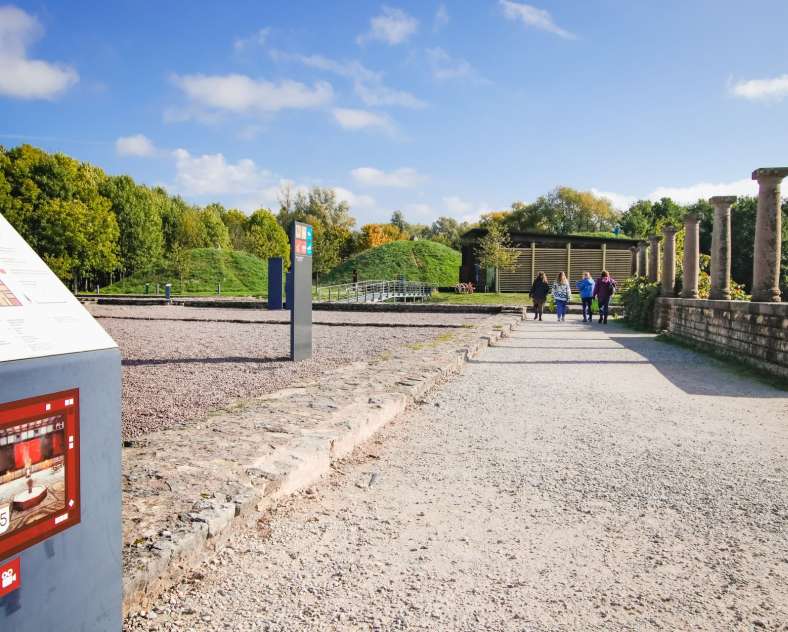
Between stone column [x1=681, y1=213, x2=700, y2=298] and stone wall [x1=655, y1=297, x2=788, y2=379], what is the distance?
54 cm

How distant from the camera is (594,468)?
3980 millimetres

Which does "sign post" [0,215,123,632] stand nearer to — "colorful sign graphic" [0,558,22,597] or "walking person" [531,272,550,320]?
"colorful sign graphic" [0,558,22,597]

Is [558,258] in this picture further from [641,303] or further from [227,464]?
[227,464]

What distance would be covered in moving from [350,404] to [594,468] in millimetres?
1942

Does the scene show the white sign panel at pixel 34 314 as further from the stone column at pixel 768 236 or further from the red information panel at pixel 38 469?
the stone column at pixel 768 236

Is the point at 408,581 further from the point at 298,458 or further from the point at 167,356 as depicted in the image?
the point at 167,356

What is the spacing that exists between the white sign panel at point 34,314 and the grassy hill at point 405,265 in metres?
45.1

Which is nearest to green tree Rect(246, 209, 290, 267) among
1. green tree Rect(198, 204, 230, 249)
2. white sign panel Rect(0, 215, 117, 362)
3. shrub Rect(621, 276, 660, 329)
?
green tree Rect(198, 204, 230, 249)

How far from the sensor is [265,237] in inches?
2657

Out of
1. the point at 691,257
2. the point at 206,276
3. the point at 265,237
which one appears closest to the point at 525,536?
the point at 691,257

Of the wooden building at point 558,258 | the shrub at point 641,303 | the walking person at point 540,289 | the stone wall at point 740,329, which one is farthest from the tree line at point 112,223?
the stone wall at point 740,329

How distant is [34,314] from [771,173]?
10.5 meters

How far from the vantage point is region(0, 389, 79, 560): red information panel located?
4.79 feet

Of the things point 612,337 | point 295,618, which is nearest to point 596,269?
point 612,337
